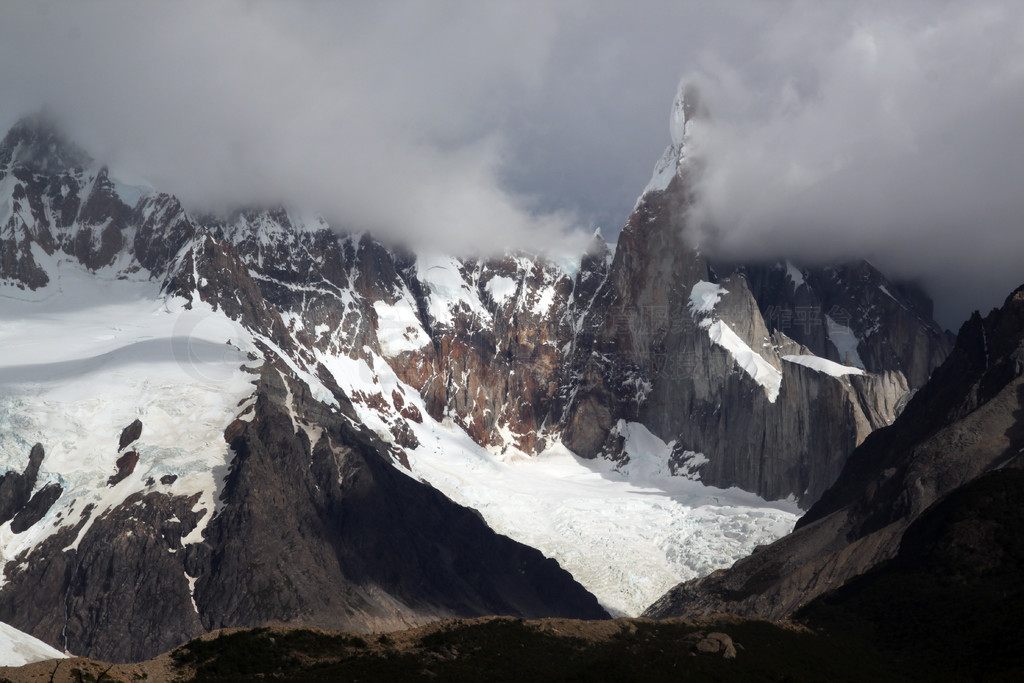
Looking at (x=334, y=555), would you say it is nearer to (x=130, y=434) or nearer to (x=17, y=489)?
(x=130, y=434)

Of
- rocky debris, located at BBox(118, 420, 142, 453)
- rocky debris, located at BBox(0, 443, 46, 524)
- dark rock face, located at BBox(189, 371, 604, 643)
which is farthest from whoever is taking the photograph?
rocky debris, located at BBox(118, 420, 142, 453)

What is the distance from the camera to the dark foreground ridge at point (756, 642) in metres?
67.8

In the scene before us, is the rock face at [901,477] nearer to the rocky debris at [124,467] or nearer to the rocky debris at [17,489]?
the rocky debris at [124,467]

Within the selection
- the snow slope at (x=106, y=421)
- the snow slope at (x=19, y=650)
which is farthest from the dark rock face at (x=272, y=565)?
the snow slope at (x=19, y=650)

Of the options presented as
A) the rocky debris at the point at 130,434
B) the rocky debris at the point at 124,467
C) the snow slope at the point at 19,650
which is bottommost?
the snow slope at the point at 19,650

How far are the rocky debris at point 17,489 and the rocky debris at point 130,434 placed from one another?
1230cm

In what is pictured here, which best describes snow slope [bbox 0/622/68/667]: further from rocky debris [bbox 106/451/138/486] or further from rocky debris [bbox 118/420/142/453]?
rocky debris [bbox 118/420/142/453]

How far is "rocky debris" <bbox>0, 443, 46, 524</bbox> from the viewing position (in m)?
→ 162

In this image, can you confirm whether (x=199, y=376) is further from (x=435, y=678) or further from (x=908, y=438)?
(x=435, y=678)

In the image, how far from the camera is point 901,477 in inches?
5226

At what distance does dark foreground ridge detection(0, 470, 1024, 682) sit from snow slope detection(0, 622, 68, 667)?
34266mm

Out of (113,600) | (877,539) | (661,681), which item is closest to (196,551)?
(113,600)

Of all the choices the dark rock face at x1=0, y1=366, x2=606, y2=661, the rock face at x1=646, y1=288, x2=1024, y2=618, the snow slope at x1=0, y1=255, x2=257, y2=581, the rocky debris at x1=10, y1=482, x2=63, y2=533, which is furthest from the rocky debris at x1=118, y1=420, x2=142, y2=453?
the rock face at x1=646, y1=288, x2=1024, y2=618

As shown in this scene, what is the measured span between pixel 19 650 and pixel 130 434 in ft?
264
